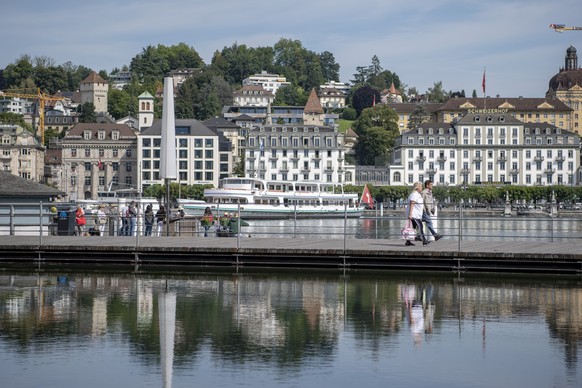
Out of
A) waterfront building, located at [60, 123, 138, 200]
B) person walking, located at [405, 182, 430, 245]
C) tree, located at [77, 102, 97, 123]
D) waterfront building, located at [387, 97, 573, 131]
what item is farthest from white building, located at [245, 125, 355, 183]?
person walking, located at [405, 182, 430, 245]

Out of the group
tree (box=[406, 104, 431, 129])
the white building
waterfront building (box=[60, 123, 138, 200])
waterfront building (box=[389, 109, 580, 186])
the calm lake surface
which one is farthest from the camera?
tree (box=[406, 104, 431, 129])

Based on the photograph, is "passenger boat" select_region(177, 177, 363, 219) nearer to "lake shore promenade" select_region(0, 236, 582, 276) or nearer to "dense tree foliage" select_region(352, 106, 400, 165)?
"dense tree foliage" select_region(352, 106, 400, 165)

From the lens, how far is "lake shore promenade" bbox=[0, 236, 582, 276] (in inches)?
985

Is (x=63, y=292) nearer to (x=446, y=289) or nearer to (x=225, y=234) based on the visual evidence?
(x=446, y=289)

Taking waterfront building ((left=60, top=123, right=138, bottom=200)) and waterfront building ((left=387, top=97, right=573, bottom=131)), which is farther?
waterfront building ((left=387, top=97, right=573, bottom=131))

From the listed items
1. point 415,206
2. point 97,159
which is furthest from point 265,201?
point 415,206

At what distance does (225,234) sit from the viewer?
3484 centimetres

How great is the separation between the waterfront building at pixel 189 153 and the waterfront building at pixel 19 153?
17900 mm

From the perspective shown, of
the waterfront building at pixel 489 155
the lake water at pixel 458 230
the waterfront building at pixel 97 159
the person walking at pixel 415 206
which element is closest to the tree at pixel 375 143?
the waterfront building at pixel 489 155

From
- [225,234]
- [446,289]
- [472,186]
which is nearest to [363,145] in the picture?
[472,186]

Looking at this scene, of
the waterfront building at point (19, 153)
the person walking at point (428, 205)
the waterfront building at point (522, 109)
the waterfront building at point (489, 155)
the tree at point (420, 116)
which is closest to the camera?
the person walking at point (428, 205)

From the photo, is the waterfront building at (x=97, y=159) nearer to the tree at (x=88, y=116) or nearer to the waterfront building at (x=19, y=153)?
the waterfront building at (x=19, y=153)

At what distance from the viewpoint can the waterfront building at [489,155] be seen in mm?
152500

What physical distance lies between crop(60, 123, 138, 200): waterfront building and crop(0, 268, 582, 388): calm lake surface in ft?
440
